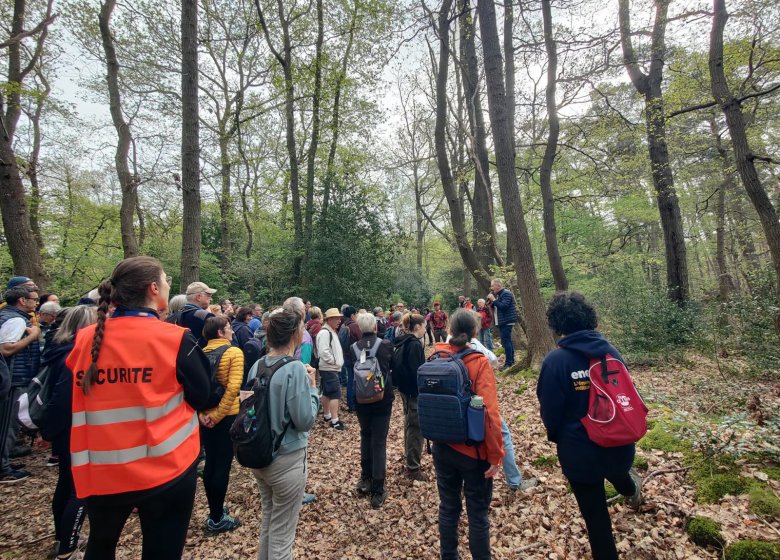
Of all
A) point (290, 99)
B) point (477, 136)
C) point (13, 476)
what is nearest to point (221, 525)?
point (13, 476)

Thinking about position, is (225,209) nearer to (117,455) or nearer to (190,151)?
(190,151)

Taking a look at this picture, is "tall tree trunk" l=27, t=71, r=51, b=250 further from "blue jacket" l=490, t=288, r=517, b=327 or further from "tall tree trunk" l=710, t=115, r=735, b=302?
"tall tree trunk" l=710, t=115, r=735, b=302

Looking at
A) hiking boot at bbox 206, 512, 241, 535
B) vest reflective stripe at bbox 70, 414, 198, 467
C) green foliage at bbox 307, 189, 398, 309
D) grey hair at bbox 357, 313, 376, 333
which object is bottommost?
hiking boot at bbox 206, 512, 241, 535

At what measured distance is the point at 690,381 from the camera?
671 cm

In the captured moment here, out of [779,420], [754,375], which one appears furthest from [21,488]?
[754,375]

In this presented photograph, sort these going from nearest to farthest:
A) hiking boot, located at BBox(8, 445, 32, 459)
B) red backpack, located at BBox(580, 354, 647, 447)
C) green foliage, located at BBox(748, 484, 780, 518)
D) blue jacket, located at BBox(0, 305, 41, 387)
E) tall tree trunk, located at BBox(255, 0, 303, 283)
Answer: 1. red backpack, located at BBox(580, 354, 647, 447)
2. green foliage, located at BBox(748, 484, 780, 518)
3. blue jacket, located at BBox(0, 305, 41, 387)
4. hiking boot, located at BBox(8, 445, 32, 459)
5. tall tree trunk, located at BBox(255, 0, 303, 283)

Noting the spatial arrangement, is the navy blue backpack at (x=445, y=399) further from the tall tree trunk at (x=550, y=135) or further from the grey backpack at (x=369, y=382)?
the tall tree trunk at (x=550, y=135)

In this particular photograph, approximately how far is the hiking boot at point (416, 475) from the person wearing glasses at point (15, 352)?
5.12 metres

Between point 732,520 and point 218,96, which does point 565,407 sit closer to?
point 732,520

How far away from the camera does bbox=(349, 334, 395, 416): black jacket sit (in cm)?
419

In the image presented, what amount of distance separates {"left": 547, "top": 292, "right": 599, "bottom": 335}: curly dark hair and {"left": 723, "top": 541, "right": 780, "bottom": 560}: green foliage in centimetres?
184

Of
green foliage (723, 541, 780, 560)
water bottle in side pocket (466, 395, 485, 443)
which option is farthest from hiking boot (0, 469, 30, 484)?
green foliage (723, 541, 780, 560)

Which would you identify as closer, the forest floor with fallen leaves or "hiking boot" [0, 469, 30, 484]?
the forest floor with fallen leaves

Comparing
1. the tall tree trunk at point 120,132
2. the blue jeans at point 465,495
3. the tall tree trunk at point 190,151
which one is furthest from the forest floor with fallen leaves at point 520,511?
the tall tree trunk at point 120,132
